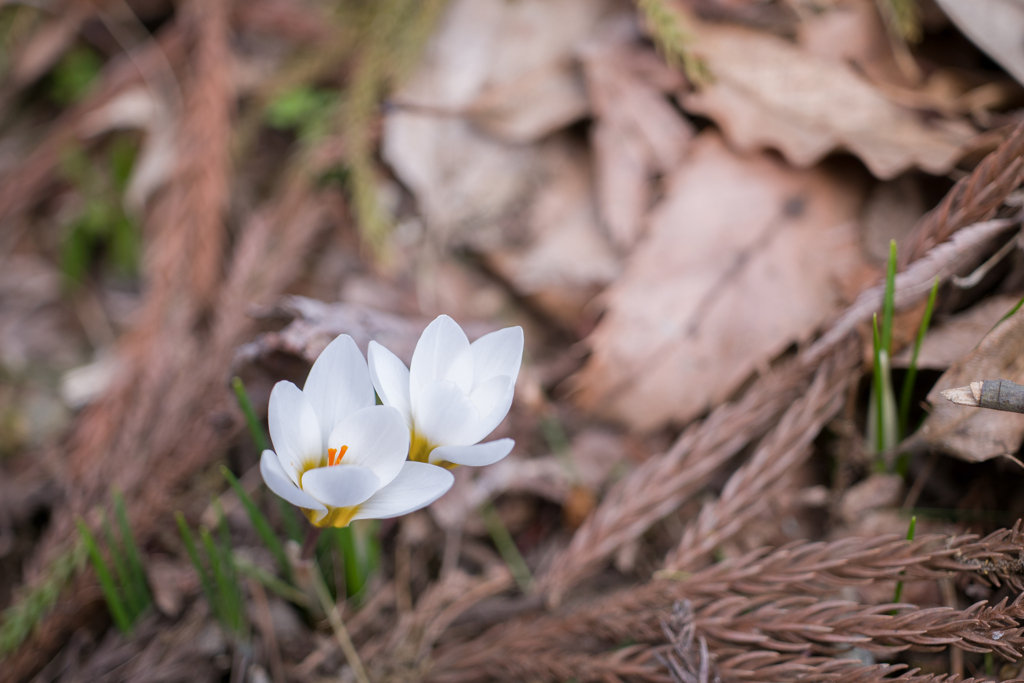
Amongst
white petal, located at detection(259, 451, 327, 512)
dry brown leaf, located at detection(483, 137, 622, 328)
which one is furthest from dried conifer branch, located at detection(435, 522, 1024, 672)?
dry brown leaf, located at detection(483, 137, 622, 328)

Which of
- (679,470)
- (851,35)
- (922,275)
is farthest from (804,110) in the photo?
(679,470)

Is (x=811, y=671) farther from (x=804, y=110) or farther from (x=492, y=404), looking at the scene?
(x=804, y=110)

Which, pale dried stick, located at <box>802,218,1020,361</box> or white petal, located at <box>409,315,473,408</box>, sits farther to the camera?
pale dried stick, located at <box>802,218,1020,361</box>

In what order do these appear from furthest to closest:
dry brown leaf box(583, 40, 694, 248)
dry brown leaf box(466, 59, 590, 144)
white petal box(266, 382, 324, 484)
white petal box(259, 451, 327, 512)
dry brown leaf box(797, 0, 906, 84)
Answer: dry brown leaf box(466, 59, 590, 144) < dry brown leaf box(583, 40, 694, 248) < dry brown leaf box(797, 0, 906, 84) < white petal box(266, 382, 324, 484) < white petal box(259, 451, 327, 512)

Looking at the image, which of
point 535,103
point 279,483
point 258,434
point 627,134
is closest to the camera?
point 279,483

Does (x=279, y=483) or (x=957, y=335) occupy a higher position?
(x=279, y=483)

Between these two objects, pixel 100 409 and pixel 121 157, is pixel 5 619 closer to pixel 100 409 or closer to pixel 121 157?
pixel 100 409

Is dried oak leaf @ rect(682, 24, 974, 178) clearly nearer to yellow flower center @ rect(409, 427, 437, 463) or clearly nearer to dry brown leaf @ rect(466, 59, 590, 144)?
dry brown leaf @ rect(466, 59, 590, 144)
